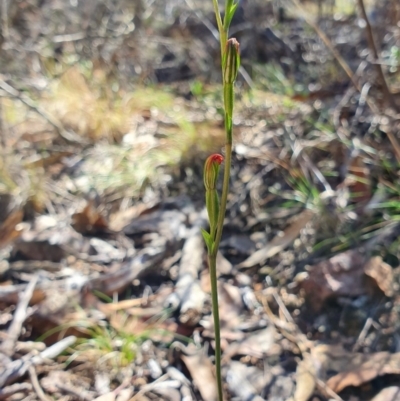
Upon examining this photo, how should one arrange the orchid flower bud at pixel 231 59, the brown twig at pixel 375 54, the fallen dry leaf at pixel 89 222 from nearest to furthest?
the orchid flower bud at pixel 231 59 → the brown twig at pixel 375 54 → the fallen dry leaf at pixel 89 222

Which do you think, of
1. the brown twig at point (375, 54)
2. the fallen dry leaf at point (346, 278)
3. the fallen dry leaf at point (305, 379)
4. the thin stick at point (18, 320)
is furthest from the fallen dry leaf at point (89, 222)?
the brown twig at point (375, 54)

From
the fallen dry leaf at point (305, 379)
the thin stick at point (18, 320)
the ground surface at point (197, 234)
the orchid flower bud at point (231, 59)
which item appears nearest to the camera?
the orchid flower bud at point (231, 59)

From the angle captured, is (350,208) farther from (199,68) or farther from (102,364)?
(199,68)

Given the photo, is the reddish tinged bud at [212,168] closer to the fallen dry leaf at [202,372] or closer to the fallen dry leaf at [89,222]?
the fallen dry leaf at [202,372]

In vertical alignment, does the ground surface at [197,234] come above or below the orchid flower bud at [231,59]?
below

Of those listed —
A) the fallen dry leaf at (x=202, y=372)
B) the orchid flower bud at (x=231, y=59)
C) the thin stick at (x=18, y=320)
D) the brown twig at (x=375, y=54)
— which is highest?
the brown twig at (x=375, y=54)

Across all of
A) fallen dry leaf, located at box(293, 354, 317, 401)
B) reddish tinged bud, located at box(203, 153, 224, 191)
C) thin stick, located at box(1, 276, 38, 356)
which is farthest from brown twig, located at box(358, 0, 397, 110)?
thin stick, located at box(1, 276, 38, 356)

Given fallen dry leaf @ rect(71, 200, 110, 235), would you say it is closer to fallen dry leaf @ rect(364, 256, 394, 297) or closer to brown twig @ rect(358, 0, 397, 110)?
fallen dry leaf @ rect(364, 256, 394, 297)
